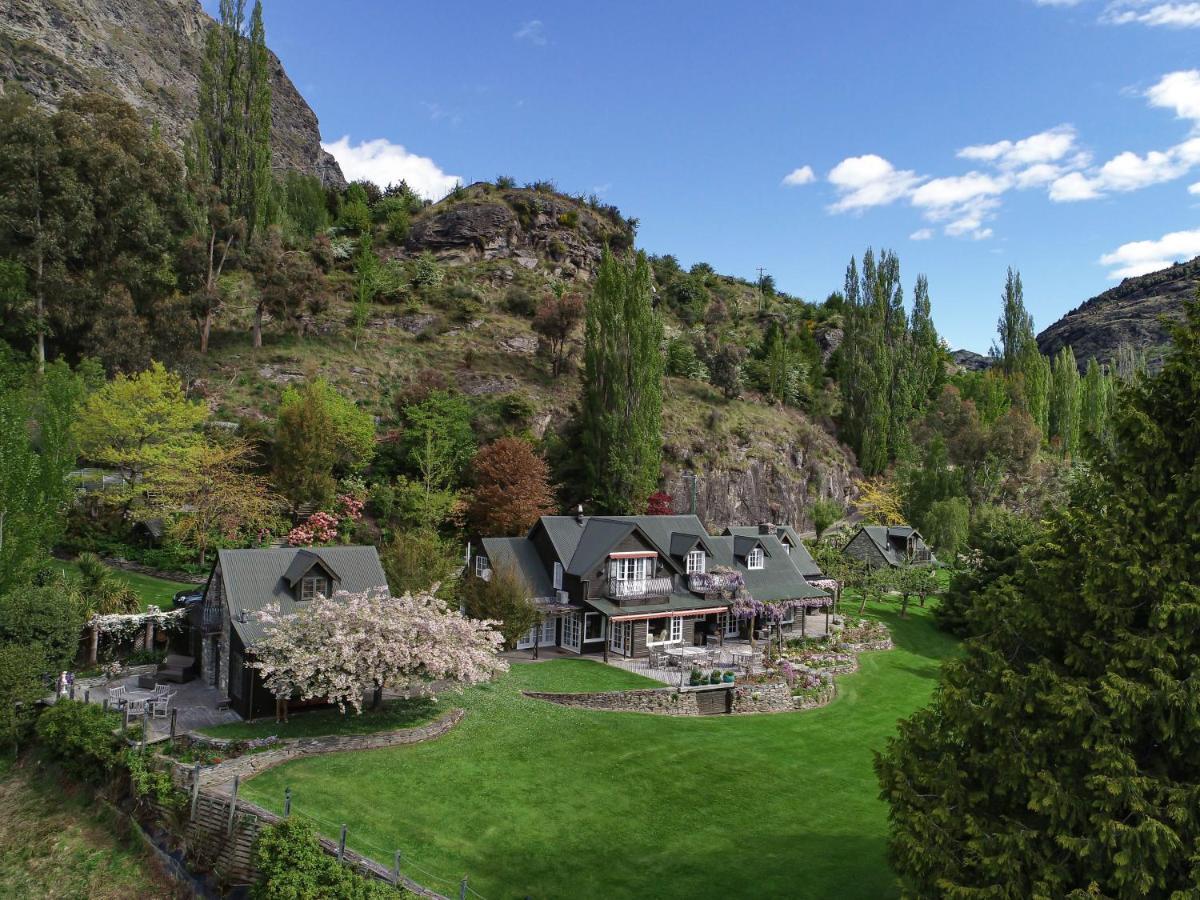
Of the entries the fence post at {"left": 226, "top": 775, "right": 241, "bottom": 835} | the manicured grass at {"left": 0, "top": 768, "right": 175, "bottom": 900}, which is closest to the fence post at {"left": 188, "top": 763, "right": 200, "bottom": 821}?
the fence post at {"left": 226, "top": 775, "right": 241, "bottom": 835}

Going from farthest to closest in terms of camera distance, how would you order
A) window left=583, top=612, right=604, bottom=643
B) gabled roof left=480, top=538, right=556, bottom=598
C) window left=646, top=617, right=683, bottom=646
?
gabled roof left=480, top=538, right=556, bottom=598 → window left=646, top=617, right=683, bottom=646 → window left=583, top=612, right=604, bottom=643

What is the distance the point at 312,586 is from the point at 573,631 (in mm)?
13024

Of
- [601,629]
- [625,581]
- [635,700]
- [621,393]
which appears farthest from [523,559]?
[621,393]

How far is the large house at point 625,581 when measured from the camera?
112 ft

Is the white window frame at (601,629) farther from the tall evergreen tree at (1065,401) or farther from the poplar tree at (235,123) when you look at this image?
the tall evergreen tree at (1065,401)

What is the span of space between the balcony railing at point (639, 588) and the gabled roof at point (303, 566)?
1295cm

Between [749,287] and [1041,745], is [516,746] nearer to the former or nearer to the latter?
[1041,745]

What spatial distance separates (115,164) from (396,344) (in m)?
24.7

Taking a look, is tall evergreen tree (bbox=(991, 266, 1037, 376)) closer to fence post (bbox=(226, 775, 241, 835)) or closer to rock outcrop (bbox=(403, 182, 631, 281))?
rock outcrop (bbox=(403, 182, 631, 281))

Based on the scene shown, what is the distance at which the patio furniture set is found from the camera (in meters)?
22.4

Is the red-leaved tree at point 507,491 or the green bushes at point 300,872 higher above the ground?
the red-leaved tree at point 507,491

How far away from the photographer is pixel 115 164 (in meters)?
43.8

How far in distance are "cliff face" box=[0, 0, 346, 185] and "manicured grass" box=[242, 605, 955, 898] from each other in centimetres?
7527

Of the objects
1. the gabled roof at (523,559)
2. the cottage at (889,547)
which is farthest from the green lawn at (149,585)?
the cottage at (889,547)
